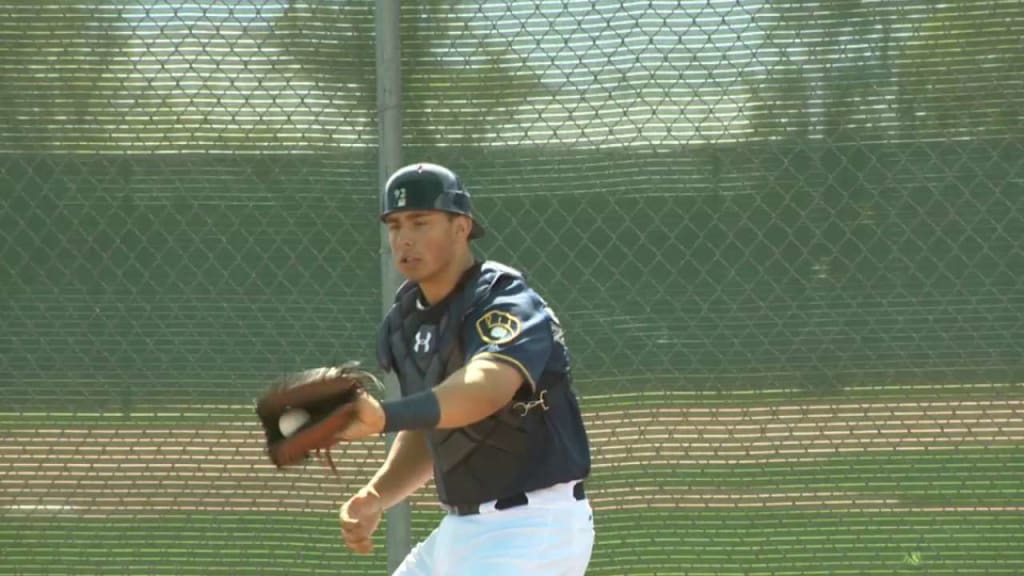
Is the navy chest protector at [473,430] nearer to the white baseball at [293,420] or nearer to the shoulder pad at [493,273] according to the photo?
the shoulder pad at [493,273]

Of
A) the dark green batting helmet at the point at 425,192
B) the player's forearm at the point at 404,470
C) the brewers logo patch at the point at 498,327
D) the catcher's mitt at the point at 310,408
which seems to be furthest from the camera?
the player's forearm at the point at 404,470

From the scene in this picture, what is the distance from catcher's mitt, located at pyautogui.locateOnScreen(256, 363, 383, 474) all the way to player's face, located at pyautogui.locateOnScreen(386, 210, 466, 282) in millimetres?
581

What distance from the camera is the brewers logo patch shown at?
413 cm

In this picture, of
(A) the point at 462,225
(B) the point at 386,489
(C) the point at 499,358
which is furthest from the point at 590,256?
(C) the point at 499,358

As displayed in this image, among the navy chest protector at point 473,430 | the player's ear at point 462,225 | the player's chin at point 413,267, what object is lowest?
the navy chest protector at point 473,430

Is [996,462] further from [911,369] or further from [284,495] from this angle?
[284,495]

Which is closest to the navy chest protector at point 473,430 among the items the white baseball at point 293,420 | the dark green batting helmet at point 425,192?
the dark green batting helmet at point 425,192

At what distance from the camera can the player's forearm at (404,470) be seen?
186 inches

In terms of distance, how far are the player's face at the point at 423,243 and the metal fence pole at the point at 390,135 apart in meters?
1.11

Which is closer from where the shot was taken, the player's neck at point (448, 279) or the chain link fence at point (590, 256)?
the player's neck at point (448, 279)

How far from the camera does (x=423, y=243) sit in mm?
4383

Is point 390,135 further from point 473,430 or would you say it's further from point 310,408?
point 310,408

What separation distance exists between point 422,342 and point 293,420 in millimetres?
749

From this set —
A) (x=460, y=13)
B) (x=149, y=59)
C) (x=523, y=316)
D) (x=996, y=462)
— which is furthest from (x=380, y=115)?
(x=996, y=462)
